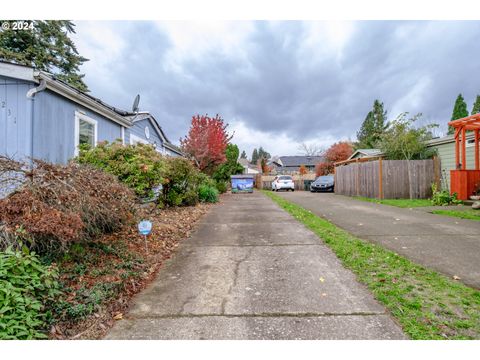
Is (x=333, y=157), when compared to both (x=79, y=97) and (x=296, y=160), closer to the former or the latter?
(x=79, y=97)

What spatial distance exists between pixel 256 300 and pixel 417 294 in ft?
5.80

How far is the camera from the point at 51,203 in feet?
9.78

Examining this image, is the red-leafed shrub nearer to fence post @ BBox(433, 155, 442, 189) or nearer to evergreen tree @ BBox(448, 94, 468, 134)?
fence post @ BBox(433, 155, 442, 189)

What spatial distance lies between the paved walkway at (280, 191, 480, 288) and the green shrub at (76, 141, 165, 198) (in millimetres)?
4957

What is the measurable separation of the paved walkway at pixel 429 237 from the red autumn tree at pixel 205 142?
410 inches

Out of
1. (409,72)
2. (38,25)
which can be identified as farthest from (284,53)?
(38,25)

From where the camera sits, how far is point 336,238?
519 centimetres

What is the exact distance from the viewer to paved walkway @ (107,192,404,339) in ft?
7.39

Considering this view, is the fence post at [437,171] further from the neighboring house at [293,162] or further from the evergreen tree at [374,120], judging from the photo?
the neighboring house at [293,162]

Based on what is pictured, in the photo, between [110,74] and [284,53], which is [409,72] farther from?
[110,74]

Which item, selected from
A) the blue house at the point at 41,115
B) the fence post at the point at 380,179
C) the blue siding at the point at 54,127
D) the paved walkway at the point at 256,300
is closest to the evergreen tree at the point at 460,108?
the fence post at the point at 380,179

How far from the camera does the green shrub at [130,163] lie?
5930 millimetres

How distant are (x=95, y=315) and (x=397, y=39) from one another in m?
10.2

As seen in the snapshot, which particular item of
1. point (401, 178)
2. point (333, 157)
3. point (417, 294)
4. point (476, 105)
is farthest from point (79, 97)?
point (476, 105)
